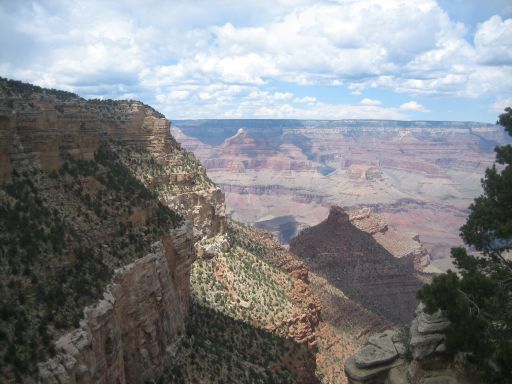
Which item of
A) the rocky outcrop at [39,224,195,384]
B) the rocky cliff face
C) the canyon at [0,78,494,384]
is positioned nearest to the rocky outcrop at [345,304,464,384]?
the canyon at [0,78,494,384]

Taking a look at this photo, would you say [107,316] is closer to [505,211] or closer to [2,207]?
[2,207]

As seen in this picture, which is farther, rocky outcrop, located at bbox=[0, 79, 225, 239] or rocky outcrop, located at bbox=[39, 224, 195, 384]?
rocky outcrop, located at bbox=[0, 79, 225, 239]

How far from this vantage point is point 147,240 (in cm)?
2900

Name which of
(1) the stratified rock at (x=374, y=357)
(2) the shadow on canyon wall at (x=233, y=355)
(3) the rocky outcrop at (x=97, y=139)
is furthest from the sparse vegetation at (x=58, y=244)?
(1) the stratified rock at (x=374, y=357)

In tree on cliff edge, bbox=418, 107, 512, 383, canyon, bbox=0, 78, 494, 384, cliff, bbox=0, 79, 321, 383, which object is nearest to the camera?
cliff, bbox=0, 79, 321, 383

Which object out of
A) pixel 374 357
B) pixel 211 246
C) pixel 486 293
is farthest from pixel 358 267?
pixel 486 293

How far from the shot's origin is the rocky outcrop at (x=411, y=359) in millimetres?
21922

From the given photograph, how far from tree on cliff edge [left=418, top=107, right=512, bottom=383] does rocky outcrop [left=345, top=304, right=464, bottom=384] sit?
1.07 metres

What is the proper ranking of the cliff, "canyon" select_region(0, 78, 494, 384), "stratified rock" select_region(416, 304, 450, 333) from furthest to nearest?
"stratified rock" select_region(416, 304, 450, 333), "canyon" select_region(0, 78, 494, 384), the cliff

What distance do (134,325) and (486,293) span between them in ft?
52.0

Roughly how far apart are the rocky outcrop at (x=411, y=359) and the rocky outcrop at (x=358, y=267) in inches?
2008

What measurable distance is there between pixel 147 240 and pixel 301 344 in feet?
70.9

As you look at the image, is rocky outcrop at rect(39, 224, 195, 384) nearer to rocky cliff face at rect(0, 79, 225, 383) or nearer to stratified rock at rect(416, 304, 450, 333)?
rocky cliff face at rect(0, 79, 225, 383)

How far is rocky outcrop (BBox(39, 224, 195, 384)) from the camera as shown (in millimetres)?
17938
